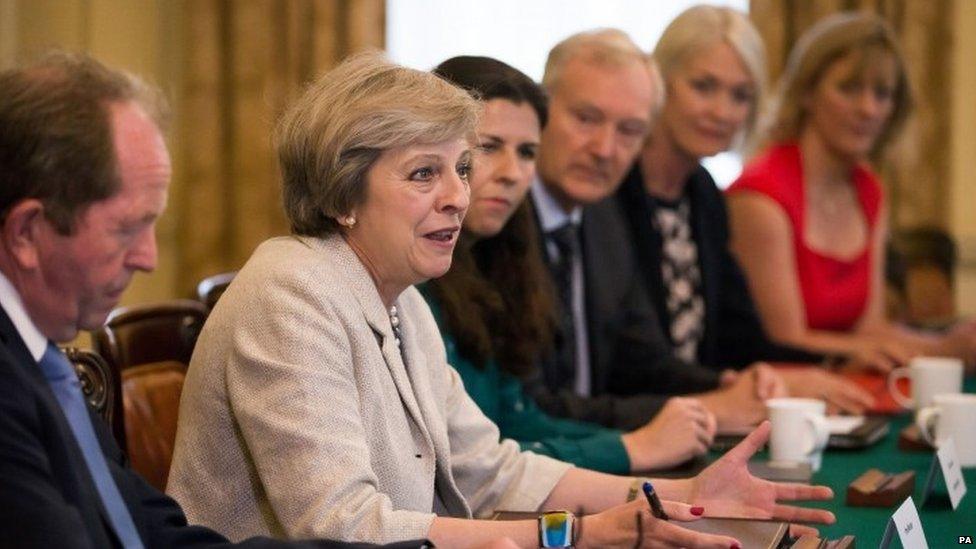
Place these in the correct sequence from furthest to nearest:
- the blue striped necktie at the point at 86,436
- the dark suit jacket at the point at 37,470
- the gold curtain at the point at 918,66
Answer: the gold curtain at the point at 918,66 → the blue striped necktie at the point at 86,436 → the dark suit jacket at the point at 37,470

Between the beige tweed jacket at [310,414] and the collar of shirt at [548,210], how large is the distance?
1156 millimetres

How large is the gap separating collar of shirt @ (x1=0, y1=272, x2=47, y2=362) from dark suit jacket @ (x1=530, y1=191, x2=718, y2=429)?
1.94 metres

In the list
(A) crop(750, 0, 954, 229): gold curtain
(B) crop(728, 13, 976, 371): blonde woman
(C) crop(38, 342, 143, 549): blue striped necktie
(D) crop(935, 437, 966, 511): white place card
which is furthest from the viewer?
(A) crop(750, 0, 954, 229): gold curtain

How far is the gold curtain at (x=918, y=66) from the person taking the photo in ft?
20.9

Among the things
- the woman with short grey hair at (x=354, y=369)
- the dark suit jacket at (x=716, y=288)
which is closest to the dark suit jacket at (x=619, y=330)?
the dark suit jacket at (x=716, y=288)

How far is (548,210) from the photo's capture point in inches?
140

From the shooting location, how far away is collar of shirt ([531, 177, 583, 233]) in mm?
3514

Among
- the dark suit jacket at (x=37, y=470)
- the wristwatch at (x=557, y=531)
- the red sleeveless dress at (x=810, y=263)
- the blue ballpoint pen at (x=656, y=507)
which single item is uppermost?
the dark suit jacket at (x=37, y=470)

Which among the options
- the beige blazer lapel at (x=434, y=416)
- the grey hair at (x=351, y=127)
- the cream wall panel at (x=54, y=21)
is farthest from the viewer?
the cream wall panel at (x=54, y=21)

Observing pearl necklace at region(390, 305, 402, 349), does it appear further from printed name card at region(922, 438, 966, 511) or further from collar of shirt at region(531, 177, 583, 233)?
collar of shirt at region(531, 177, 583, 233)

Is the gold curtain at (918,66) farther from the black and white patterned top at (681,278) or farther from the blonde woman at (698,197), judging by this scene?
the black and white patterned top at (681,278)

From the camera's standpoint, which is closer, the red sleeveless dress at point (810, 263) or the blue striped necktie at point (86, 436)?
the blue striped necktie at point (86, 436)

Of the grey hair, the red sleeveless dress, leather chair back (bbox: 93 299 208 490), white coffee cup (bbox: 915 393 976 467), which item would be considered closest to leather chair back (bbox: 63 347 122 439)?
leather chair back (bbox: 93 299 208 490)

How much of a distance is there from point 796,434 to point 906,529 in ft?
2.55
